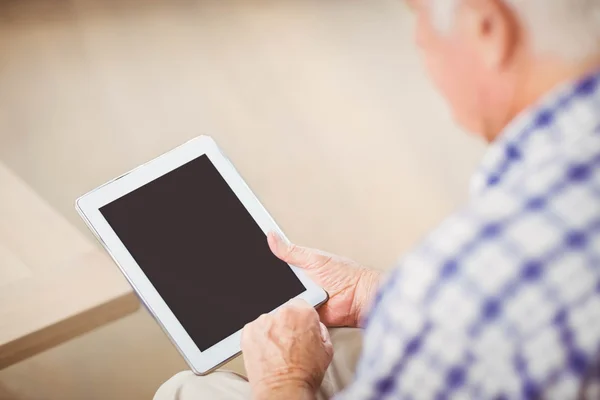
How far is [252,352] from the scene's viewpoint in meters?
0.86

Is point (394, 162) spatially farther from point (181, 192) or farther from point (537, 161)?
point (537, 161)

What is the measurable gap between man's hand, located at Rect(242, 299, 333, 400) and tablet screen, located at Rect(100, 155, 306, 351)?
5 cm

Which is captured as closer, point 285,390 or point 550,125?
point 550,125

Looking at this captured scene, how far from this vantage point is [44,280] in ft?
3.55

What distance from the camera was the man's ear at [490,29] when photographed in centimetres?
61

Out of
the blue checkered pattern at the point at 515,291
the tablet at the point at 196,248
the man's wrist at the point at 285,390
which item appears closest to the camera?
the blue checkered pattern at the point at 515,291

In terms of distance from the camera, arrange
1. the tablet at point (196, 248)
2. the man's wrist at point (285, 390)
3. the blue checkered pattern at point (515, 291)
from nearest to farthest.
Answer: the blue checkered pattern at point (515, 291) → the man's wrist at point (285, 390) → the tablet at point (196, 248)

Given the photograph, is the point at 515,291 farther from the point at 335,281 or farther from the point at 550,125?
the point at 335,281

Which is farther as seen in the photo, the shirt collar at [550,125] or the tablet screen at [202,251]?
the tablet screen at [202,251]

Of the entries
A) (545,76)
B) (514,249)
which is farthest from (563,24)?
(514,249)

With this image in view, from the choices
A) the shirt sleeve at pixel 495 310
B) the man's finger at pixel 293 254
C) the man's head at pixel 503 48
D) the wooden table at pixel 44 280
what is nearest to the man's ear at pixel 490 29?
the man's head at pixel 503 48

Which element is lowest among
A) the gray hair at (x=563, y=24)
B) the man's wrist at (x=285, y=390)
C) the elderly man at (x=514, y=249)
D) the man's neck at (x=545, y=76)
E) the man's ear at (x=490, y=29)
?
the man's wrist at (x=285, y=390)

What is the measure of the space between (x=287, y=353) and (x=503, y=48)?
0.42 m

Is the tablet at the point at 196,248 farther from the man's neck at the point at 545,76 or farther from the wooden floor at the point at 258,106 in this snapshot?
the man's neck at the point at 545,76
